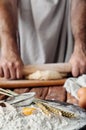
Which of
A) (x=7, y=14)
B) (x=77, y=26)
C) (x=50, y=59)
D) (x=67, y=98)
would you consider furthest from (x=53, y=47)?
(x=67, y=98)

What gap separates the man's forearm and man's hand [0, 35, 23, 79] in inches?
10.8

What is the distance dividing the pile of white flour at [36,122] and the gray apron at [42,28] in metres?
0.81

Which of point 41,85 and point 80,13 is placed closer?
point 41,85

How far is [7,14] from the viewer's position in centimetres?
120

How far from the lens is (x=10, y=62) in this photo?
3.52 ft

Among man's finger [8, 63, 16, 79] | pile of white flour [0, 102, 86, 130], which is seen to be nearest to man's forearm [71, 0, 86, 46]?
man's finger [8, 63, 16, 79]

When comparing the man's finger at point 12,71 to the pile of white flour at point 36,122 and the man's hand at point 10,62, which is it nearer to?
the man's hand at point 10,62

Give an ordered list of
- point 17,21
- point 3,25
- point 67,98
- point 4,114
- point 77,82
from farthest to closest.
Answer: point 17,21, point 3,25, point 77,82, point 67,98, point 4,114

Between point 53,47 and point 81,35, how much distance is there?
0.18 metres

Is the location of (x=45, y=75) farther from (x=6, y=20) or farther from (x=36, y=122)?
(x=36, y=122)

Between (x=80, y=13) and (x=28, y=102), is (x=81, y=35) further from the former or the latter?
(x=28, y=102)

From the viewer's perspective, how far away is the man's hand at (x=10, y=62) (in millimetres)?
1035

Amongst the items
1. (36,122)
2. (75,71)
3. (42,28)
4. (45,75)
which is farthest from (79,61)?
(36,122)

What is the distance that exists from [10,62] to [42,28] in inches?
12.7
